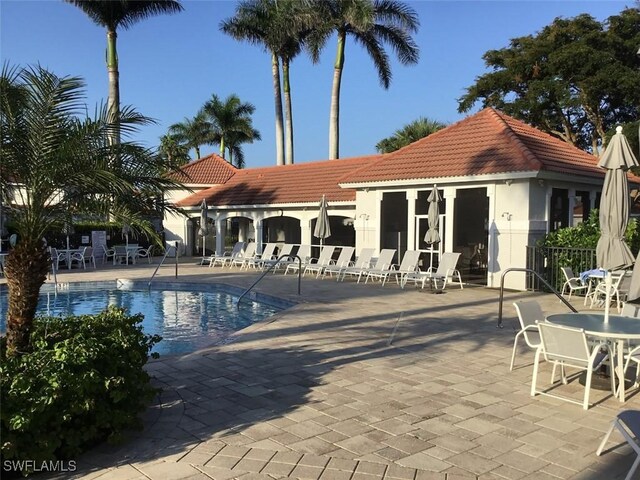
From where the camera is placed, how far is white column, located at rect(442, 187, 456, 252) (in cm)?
1648

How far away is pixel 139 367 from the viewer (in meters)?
4.68

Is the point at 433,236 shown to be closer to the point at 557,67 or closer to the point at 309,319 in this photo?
the point at 309,319

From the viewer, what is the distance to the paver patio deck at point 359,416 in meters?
3.86

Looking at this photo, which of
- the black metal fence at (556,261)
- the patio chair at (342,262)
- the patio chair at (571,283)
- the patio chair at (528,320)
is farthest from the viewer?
the patio chair at (342,262)

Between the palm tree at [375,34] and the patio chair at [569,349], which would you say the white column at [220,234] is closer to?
the palm tree at [375,34]

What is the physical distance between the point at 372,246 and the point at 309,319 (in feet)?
30.7

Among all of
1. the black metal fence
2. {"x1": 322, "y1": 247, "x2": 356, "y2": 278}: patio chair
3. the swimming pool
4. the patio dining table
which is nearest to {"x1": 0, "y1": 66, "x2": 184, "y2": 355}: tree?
the swimming pool

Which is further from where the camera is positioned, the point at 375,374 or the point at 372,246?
the point at 372,246

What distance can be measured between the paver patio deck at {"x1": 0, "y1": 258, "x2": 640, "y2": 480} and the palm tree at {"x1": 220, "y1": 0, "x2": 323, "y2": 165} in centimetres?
2817

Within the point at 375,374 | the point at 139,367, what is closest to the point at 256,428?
the point at 139,367

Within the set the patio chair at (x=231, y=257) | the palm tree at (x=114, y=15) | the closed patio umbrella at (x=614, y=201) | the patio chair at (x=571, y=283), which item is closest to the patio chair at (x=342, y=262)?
the patio chair at (x=231, y=257)

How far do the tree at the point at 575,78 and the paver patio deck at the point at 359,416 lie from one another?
25383 millimetres

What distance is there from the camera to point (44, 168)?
5.05m

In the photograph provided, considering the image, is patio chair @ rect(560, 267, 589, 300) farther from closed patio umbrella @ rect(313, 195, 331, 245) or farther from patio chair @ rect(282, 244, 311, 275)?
patio chair @ rect(282, 244, 311, 275)
